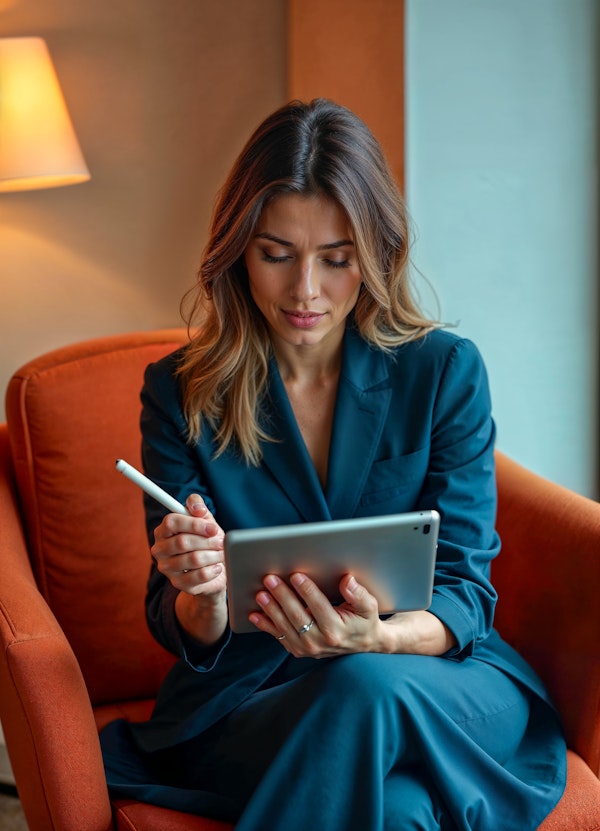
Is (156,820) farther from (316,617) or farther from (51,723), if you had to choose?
(316,617)

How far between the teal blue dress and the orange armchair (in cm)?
6

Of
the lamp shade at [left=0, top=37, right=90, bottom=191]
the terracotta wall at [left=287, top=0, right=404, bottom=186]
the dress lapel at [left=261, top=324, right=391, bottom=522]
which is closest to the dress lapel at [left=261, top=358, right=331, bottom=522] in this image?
the dress lapel at [left=261, top=324, right=391, bottom=522]

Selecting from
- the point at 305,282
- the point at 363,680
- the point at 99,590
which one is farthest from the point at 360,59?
the point at 363,680

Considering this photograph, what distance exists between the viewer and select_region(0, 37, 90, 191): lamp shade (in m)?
2.01

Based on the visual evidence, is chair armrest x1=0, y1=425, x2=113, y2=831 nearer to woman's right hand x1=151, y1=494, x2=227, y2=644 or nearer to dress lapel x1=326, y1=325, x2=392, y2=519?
woman's right hand x1=151, y1=494, x2=227, y2=644

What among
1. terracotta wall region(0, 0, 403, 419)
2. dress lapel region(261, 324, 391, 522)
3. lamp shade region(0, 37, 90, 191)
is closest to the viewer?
dress lapel region(261, 324, 391, 522)

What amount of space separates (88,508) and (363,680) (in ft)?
2.35

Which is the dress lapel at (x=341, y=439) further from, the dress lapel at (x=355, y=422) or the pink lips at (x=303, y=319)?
the pink lips at (x=303, y=319)

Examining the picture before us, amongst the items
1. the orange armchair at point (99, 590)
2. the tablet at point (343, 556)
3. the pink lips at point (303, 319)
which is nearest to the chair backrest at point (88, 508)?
the orange armchair at point (99, 590)

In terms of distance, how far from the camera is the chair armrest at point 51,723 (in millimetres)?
1282

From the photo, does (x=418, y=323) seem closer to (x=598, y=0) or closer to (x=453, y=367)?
(x=453, y=367)

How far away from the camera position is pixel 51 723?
1.28 metres

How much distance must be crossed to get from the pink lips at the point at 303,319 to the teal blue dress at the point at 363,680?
0.40 feet

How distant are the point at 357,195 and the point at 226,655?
675mm
